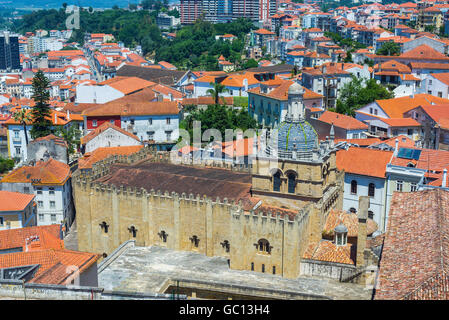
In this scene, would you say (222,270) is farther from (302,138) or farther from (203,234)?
(302,138)

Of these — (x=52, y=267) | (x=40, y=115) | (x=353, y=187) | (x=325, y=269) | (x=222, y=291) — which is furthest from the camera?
(x=40, y=115)

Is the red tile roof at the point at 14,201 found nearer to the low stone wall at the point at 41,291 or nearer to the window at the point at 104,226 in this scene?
the window at the point at 104,226

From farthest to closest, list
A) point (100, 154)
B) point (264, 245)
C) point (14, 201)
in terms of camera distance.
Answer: point (100, 154) < point (14, 201) < point (264, 245)

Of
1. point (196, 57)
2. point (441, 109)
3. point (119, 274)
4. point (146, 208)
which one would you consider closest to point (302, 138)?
point (146, 208)

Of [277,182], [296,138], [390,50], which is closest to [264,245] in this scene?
[277,182]

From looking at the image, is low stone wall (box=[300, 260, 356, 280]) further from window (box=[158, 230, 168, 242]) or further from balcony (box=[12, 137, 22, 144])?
balcony (box=[12, 137, 22, 144])

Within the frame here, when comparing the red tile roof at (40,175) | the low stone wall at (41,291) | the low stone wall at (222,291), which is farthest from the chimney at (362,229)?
the red tile roof at (40,175)

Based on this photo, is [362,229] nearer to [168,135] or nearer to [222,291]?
[222,291]

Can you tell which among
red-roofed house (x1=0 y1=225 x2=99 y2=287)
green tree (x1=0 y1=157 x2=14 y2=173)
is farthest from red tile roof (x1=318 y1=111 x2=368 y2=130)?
green tree (x1=0 y1=157 x2=14 y2=173)
